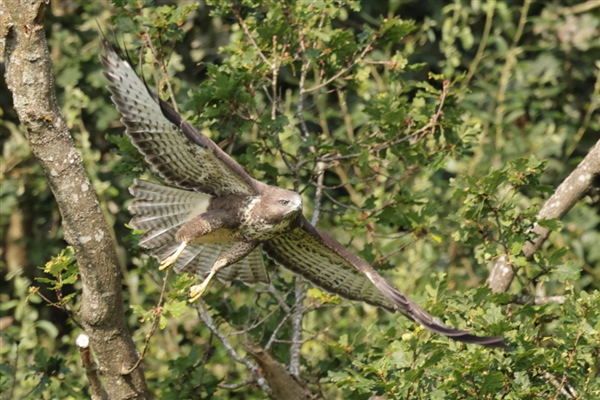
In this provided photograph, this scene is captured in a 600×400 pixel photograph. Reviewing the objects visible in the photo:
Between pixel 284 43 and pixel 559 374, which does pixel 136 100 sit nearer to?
pixel 284 43

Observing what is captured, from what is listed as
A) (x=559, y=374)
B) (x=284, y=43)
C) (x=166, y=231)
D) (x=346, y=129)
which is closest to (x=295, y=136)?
(x=284, y=43)

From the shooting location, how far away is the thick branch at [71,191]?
13.9 feet

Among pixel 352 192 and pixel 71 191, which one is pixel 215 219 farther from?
pixel 352 192

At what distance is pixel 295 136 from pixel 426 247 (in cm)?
231

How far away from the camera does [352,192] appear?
814cm

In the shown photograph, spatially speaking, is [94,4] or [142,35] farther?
[94,4]

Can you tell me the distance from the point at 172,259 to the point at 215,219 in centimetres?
31

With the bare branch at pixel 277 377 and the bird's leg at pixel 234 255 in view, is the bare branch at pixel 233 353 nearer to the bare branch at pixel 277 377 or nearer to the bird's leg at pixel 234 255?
the bare branch at pixel 277 377

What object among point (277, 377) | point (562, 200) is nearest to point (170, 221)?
point (277, 377)

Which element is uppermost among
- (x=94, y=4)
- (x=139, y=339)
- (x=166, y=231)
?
(x=94, y=4)

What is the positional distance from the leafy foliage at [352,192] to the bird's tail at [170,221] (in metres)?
Answer: 0.10

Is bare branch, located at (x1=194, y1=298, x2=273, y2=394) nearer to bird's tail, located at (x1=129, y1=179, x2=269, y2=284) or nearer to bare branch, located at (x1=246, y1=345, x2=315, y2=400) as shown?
bare branch, located at (x1=246, y1=345, x2=315, y2=400)

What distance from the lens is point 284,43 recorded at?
5555 mm

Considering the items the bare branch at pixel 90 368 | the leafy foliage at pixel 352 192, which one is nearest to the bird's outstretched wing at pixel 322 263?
the leafy foliage at pixel 352 192
